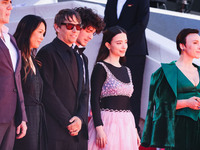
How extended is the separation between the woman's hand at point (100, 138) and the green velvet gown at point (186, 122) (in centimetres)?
67

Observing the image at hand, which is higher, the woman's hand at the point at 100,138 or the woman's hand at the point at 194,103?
the woman's hand at the point at 194,103

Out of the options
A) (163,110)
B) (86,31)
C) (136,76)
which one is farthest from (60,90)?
(136,76)

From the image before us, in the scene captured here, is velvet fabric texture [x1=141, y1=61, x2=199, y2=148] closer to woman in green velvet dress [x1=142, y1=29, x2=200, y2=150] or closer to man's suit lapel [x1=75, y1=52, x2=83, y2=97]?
woman in green velvet dress [x1=142, y1=29, x2=200, y2=150]

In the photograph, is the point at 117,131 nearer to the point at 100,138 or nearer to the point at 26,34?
the point at 100,138

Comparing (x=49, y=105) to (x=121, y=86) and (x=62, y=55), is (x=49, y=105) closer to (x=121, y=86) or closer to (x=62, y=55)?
(x=62, y=55)

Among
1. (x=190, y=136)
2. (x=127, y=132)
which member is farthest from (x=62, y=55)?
(x=190, y=136)

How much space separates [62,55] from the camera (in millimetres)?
3600

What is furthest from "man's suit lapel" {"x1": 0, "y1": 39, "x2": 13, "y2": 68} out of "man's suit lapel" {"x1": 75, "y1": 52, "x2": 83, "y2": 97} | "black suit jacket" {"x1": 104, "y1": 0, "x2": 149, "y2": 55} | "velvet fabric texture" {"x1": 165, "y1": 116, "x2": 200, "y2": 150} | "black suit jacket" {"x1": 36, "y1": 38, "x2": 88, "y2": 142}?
"black suit jacket" {"x1": 104, "y1": 0, "x2": 149, "y2": 55}

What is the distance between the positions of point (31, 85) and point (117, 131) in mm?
1106

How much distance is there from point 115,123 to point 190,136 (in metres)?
0.70

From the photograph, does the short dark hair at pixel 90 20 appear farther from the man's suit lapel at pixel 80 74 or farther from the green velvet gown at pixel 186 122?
the green velvet gown at pixel 186 122

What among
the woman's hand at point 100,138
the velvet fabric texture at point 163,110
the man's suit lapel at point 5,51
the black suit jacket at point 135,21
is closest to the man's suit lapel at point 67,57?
the woman's hand at point 100,138

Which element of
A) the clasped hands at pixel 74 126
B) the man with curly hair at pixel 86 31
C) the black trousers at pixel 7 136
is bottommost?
the clasped hands at pixel 74 126

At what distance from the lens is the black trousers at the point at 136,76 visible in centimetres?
532
